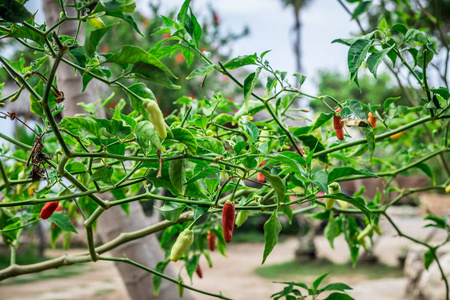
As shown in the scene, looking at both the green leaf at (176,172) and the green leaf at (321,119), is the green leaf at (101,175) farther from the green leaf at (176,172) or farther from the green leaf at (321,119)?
the green leaf at (321,119)

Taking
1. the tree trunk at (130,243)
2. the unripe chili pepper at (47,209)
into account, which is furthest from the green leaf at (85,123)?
the tree trunk at (130,243)

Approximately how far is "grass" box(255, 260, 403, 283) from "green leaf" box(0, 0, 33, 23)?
429 cm

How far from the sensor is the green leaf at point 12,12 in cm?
36

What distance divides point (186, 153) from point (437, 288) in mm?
2701

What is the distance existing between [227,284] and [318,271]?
3.43 feet

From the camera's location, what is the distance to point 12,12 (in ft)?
1.19

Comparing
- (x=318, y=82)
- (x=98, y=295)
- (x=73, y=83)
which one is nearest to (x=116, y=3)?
(x=73, y=83)

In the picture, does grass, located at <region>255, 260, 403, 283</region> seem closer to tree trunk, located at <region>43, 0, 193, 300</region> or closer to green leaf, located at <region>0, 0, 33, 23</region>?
tree trunk, located at <region>43, 0, 193, 300</region>

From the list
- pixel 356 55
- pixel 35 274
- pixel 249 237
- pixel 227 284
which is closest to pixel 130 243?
pixel 356 55

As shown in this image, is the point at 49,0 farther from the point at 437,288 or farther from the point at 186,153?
the point at 437,288

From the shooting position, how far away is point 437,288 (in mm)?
2656

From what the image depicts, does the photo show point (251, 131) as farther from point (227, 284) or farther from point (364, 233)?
point (227, 284)

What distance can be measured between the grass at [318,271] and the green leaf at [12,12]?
429cm

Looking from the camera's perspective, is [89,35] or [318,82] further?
[318,82]
